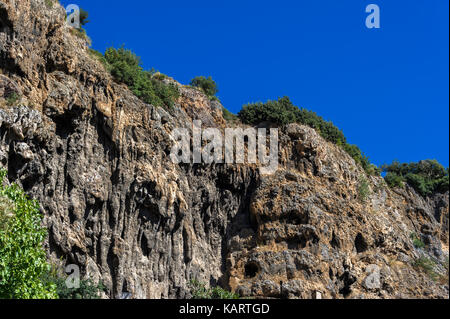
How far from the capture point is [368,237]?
3534 centimetres

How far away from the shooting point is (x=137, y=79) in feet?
107

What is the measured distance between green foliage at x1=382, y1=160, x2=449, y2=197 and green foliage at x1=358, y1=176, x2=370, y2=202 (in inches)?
252

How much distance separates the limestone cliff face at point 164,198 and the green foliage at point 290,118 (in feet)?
4.48

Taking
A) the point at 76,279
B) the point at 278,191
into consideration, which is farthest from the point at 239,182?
the point at 76,279

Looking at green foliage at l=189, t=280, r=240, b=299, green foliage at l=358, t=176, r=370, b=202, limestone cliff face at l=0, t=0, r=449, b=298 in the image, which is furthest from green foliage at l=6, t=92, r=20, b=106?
green foliage at l=358, t=176, r=370, b=202

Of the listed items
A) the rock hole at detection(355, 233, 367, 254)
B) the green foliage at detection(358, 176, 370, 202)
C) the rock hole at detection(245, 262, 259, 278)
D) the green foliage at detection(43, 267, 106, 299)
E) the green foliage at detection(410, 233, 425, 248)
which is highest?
the green foliage at detection(358, 176, 370, 202)

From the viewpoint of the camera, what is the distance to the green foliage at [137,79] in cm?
3225

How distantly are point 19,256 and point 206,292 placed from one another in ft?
44.8

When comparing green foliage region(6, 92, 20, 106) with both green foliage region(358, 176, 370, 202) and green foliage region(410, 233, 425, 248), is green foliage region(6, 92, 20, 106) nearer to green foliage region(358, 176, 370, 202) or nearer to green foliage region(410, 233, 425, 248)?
green foliage region(358, 176, 370, 202)

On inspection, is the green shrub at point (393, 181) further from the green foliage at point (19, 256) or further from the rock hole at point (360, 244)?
the green foliage at point (19, 256)

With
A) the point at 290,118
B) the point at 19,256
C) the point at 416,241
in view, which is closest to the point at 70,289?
the point at 19,256

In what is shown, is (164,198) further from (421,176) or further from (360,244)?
(421,176)

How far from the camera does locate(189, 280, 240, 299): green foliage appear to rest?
29.7m
